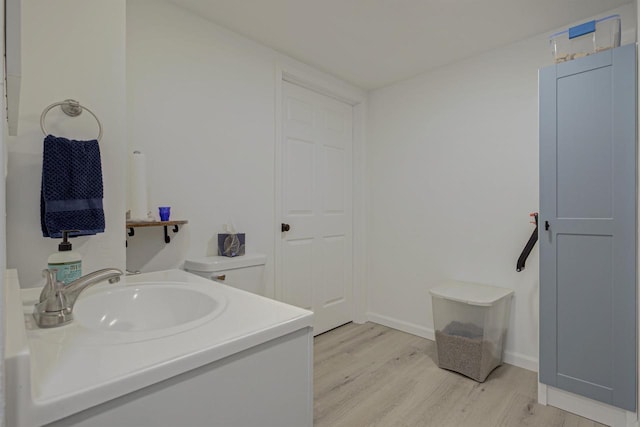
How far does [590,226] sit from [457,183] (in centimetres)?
105

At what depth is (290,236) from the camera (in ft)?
8.98

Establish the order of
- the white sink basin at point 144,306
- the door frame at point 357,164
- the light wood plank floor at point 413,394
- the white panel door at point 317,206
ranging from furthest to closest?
the door frame at point 357,164
the white panel door at point 317,206
the light wood plank floor at point 413,394
the white sink basin at point 144,306

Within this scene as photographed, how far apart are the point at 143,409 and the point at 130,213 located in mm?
1278

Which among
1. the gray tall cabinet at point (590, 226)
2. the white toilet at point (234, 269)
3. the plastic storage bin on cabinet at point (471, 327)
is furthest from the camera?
the plastic storage bin on cabinet at point (471, 327)

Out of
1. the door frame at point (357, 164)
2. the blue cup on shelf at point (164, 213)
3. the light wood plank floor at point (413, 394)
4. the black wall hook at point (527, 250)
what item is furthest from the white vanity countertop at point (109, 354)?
the door frame at point (357, 164)

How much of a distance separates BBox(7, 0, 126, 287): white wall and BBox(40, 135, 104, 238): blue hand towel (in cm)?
8

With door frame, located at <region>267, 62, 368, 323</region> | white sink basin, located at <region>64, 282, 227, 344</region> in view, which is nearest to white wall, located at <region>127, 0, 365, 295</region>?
door frame, located at <region>267, 62, 368, 323</region>

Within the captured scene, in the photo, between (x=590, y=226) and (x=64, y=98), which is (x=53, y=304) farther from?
(x=590, y=226)

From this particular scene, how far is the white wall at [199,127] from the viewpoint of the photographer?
6.19 feet

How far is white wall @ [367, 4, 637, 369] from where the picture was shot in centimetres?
236

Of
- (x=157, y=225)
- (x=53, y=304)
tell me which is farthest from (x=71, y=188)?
(x=53, y=304)

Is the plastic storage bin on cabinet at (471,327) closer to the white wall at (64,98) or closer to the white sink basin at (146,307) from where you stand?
the white sink basin at (146,307)

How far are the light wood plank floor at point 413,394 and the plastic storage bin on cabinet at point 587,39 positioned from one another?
1949 mm

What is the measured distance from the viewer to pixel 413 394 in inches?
80.4
